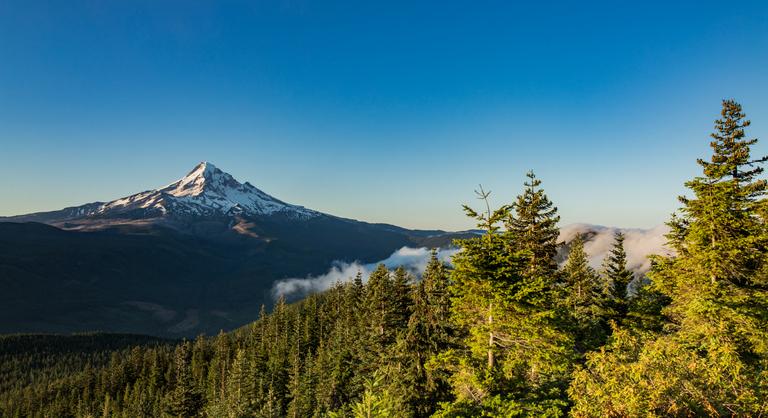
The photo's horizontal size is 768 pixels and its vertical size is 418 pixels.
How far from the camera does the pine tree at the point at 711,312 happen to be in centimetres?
1263

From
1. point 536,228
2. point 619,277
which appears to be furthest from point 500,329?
point 619,277

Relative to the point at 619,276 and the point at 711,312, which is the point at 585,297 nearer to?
the point at 619,276

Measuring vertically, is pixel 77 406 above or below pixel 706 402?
below

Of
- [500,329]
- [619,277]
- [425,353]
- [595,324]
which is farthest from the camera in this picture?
[619,277]

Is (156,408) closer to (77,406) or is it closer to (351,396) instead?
(77,406)

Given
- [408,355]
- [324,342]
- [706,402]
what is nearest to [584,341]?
[408,355]

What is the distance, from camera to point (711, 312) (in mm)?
19828

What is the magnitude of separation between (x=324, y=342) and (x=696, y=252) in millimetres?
71680

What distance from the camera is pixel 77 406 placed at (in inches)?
5605

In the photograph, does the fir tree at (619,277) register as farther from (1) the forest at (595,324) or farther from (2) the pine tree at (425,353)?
(2) the pine tree at (425,353)

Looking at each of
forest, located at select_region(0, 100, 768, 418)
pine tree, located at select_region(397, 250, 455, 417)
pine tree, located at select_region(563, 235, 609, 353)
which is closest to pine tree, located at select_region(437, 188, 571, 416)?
forest, located at select_region(0, 100, 768, 418)

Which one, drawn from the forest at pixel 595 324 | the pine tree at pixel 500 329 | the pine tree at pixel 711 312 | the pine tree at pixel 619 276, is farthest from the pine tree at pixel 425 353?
the pine tree at pixel 619 276

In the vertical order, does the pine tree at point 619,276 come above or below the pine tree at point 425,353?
above

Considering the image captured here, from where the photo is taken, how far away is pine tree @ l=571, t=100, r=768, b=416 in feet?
41.4
